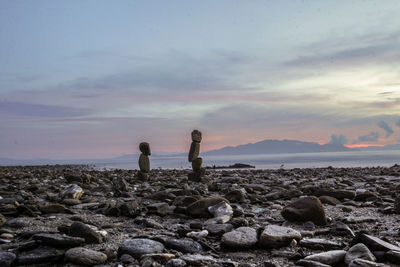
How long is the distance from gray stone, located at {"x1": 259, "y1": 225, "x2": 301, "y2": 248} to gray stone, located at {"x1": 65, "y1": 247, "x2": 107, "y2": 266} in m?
2.03

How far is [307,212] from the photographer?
Result: 20.0 feet

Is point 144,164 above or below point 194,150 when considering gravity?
below

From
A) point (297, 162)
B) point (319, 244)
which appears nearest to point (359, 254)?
point (319, 244)

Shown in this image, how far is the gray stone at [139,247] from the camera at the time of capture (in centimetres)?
429

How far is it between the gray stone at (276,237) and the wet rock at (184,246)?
33.1 inches

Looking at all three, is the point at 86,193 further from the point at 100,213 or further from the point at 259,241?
the point at 259,241

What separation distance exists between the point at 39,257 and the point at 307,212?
419cm

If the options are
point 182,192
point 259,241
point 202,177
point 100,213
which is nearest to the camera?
point 259,241

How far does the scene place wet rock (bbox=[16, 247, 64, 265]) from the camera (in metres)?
4.05

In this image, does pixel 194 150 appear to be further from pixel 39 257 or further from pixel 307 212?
pixel 39 257

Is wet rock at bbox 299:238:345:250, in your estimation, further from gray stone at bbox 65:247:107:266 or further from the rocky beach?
gray stone at bbox 65:247:107:266

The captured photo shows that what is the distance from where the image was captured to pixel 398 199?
6.95m

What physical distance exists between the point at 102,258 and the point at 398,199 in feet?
18.8

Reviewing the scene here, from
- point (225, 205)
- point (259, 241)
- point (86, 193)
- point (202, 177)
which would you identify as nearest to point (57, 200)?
point (86, 193)
